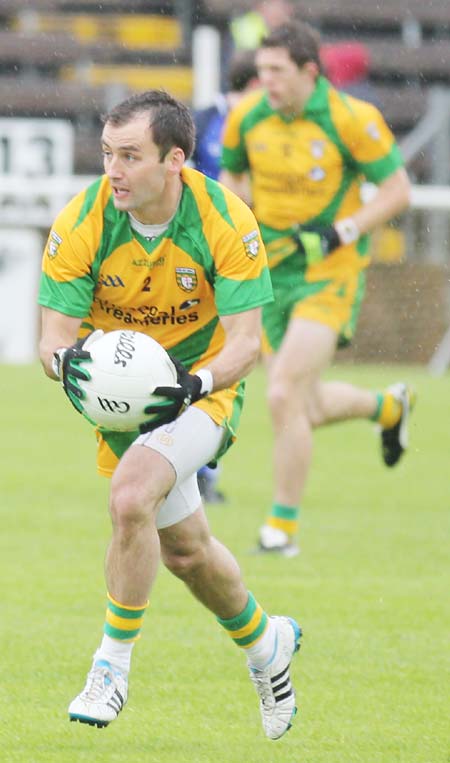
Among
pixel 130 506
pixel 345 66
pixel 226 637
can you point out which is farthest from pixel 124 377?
pixel 345 66

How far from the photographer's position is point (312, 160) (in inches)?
314

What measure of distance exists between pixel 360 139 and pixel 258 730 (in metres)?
3.68

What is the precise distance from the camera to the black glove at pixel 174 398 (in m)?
4.43

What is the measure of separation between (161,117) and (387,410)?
4.38 meters

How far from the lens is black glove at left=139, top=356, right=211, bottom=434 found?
4.43 meters

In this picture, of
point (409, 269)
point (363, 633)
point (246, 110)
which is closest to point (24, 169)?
point (409, 269)

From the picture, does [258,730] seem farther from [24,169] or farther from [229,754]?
[24,169]

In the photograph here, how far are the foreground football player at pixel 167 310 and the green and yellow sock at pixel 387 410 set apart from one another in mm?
3983

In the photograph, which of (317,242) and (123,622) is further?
(317,242)

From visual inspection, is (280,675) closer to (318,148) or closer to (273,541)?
(273,541)

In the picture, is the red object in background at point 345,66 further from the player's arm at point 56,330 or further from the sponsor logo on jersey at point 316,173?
the player's arm at point 56,330

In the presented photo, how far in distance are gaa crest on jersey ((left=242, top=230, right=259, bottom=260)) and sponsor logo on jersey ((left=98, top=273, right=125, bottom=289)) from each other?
372 millimetres

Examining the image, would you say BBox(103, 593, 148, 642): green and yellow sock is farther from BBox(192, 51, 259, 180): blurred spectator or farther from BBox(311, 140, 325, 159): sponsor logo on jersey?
BBox(192, 51, 259, 180): blurred spectator

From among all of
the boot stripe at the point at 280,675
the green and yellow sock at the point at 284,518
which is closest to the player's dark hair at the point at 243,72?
the green and yellow sock at the point at 284,518
